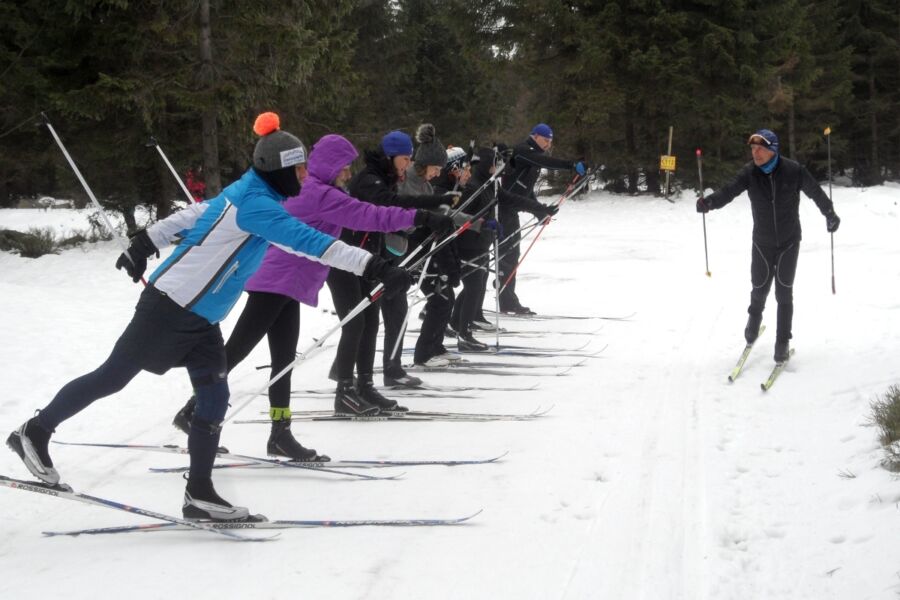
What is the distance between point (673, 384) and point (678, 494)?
2534 mm

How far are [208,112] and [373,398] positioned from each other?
9430 mm

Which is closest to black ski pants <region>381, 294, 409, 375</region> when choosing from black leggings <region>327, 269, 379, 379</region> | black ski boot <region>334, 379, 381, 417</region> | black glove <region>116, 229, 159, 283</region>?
black leggings <region>327, 269, 379, 379</region>

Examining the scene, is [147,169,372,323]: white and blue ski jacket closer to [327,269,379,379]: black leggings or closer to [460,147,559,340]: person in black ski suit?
[327,269,379,379]: black leggings

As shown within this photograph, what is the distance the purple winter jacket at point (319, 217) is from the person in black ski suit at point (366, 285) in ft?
1.69

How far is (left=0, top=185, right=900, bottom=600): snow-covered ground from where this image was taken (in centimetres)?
342

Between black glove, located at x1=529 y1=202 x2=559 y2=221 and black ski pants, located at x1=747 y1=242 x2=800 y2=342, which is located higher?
black glove, located at x1=529 y1=202 x2=559 y2=221

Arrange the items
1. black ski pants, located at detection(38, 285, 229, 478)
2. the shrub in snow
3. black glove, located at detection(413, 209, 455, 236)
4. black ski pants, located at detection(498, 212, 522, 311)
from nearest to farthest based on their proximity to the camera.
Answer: black ski pants, located at detection(38, 285, 229, 478)
the shrub in snow
black glove, located at detection(413, 209, 455, 236)
black ski pants, located at detection(498, 212, 522, 311)

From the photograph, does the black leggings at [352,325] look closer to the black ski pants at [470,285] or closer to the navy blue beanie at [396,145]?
the navy blue beanie at [396,145]

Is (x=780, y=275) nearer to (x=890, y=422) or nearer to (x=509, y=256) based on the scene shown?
(x=890, y=422)

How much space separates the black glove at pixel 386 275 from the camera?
12.8 feet

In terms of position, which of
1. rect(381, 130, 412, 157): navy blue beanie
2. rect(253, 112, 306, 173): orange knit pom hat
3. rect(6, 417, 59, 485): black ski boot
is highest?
rect(381, 130, 412, 157): navy blue beanie

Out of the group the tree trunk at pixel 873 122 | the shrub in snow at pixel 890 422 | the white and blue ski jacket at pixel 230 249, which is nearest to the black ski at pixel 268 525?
the white and blue ski jacket at pixel 230 249

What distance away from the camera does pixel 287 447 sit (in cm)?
495

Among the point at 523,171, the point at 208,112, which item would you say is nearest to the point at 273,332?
the point at 523,171
